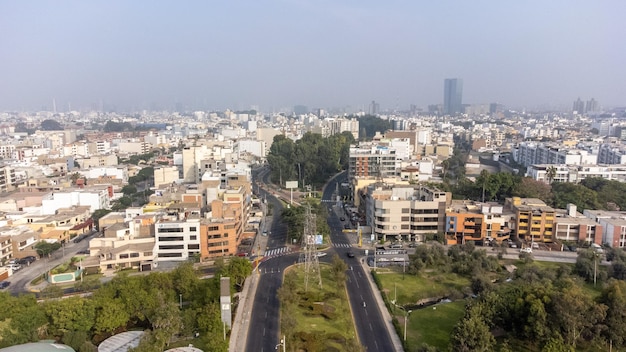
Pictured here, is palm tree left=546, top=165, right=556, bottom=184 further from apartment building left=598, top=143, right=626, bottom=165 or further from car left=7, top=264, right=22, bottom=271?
car left=7, top=264, right=22, bottom=271

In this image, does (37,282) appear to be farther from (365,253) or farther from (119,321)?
(365,253)

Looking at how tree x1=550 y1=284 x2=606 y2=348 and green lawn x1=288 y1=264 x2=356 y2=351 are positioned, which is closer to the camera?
tree x1=550 y1=284 x2=606 y2=348

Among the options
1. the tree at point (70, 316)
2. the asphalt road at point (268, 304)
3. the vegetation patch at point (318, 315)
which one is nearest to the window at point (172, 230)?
the asphalt road at point (268, 304)

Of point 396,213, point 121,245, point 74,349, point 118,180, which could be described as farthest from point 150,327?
point 118,180

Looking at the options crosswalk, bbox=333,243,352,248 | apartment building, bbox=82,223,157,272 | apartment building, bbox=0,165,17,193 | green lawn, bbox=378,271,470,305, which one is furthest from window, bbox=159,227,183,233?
apartment building, bbox=0,165,17,193

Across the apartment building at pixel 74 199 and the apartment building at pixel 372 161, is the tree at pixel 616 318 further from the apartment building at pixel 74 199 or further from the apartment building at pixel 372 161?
the apartment building at pixel 74 199
